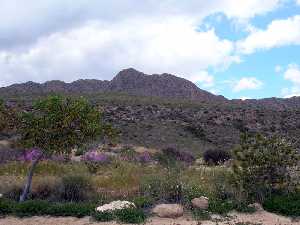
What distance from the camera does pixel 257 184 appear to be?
1413cm

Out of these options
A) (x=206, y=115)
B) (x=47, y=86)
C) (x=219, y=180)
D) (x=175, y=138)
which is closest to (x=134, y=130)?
(x=175, y=138)

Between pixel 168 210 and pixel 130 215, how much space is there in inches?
38.5

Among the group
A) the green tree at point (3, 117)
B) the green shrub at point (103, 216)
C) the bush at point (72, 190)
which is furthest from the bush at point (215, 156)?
A: the green shrub at point (103, 216)

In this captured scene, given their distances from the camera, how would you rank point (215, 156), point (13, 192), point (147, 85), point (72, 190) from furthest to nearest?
Answer: point (147, 85) < point (215, 156) < point (13, 192) < point (72, 190)

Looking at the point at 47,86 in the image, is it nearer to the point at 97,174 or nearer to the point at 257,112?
the point at 257,112

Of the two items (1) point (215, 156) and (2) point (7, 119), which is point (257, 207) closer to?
(2) point (7, 119)

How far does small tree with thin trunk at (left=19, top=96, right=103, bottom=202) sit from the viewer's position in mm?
14102

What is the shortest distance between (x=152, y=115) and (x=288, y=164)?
37.0 meters

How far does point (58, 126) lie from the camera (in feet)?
46.4

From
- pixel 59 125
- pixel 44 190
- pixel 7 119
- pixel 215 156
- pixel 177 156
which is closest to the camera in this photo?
pixel 59 125

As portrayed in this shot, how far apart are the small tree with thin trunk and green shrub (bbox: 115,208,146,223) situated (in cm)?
253

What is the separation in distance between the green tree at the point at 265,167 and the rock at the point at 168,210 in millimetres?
2128

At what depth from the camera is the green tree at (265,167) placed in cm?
1418

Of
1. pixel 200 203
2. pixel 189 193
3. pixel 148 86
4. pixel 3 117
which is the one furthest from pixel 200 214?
pixel 148 86
